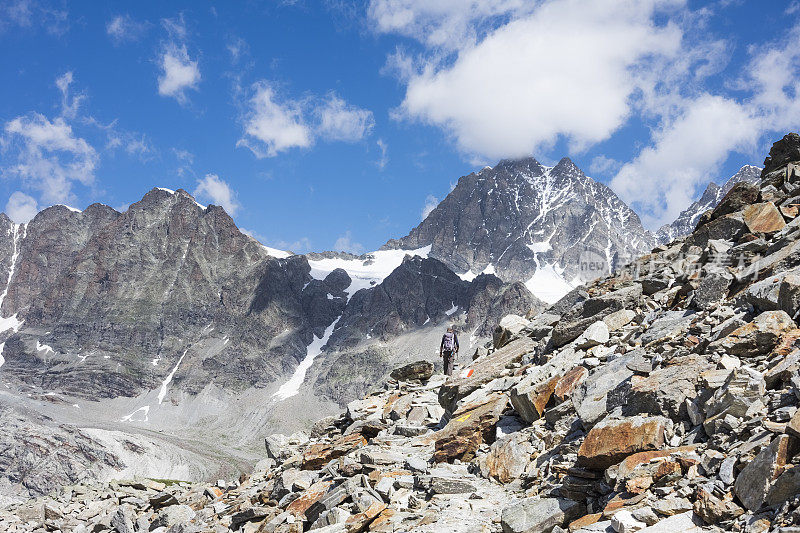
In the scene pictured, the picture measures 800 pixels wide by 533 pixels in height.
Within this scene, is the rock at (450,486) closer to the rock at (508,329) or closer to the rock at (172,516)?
the rock at (172,516)

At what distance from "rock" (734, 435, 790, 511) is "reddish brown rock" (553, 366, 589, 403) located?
705cm

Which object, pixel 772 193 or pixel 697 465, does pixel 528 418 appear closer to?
pixel 697 465

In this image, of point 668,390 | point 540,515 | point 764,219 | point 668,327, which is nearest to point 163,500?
point 540,515

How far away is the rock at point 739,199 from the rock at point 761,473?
2024 cm

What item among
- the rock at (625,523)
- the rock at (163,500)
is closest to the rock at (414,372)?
the rock at (163,500)

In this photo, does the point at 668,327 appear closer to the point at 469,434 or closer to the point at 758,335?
the point at 758,335

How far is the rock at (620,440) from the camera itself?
34.5ft

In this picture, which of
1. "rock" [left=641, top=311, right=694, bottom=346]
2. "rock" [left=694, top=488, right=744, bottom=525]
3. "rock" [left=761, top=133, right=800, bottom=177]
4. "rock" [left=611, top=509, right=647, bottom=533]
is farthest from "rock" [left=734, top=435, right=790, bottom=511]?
"rock" [left=761, top=133, right=800, bottom=177]

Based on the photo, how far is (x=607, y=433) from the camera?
11086 mm

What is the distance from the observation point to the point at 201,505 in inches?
894

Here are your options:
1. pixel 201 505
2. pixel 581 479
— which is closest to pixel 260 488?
pixel 201 505

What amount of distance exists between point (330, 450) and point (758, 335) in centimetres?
1539

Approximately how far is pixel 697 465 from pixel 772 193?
66.8 feet

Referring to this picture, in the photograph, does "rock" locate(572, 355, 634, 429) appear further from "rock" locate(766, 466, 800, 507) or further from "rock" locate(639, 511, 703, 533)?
"rock" locate(766, 466, 800, 507)
